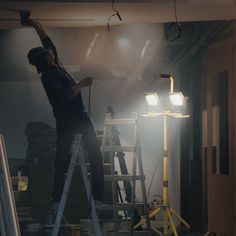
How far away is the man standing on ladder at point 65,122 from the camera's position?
187 inches

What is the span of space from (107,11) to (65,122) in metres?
1.01

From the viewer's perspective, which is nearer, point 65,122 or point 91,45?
point 65,122

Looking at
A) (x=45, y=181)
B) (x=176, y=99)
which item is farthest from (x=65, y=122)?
(x=45, y=181)

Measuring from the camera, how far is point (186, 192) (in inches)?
331

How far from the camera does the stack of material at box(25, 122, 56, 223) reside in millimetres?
8305

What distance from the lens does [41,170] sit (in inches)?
329

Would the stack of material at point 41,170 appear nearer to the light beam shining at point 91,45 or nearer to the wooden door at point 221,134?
the light beam shining at point 91,45

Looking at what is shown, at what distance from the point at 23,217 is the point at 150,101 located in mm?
2599

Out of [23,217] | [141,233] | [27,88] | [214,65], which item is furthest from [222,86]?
[27,88]

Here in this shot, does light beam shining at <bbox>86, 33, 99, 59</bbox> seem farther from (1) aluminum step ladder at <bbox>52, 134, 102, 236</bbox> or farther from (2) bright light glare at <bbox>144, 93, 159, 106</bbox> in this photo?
(1) aluminum step ladder at <bbox>52, 134, 102, 236</bbox>

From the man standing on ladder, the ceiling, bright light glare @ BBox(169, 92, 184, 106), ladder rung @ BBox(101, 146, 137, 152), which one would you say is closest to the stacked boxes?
bright light glare @ BBox(169, 92, 184, 106)

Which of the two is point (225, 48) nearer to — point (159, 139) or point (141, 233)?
point (141, 233)

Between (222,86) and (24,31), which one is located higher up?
(24,31)

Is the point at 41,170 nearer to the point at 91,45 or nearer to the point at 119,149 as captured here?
the point at 91,45
